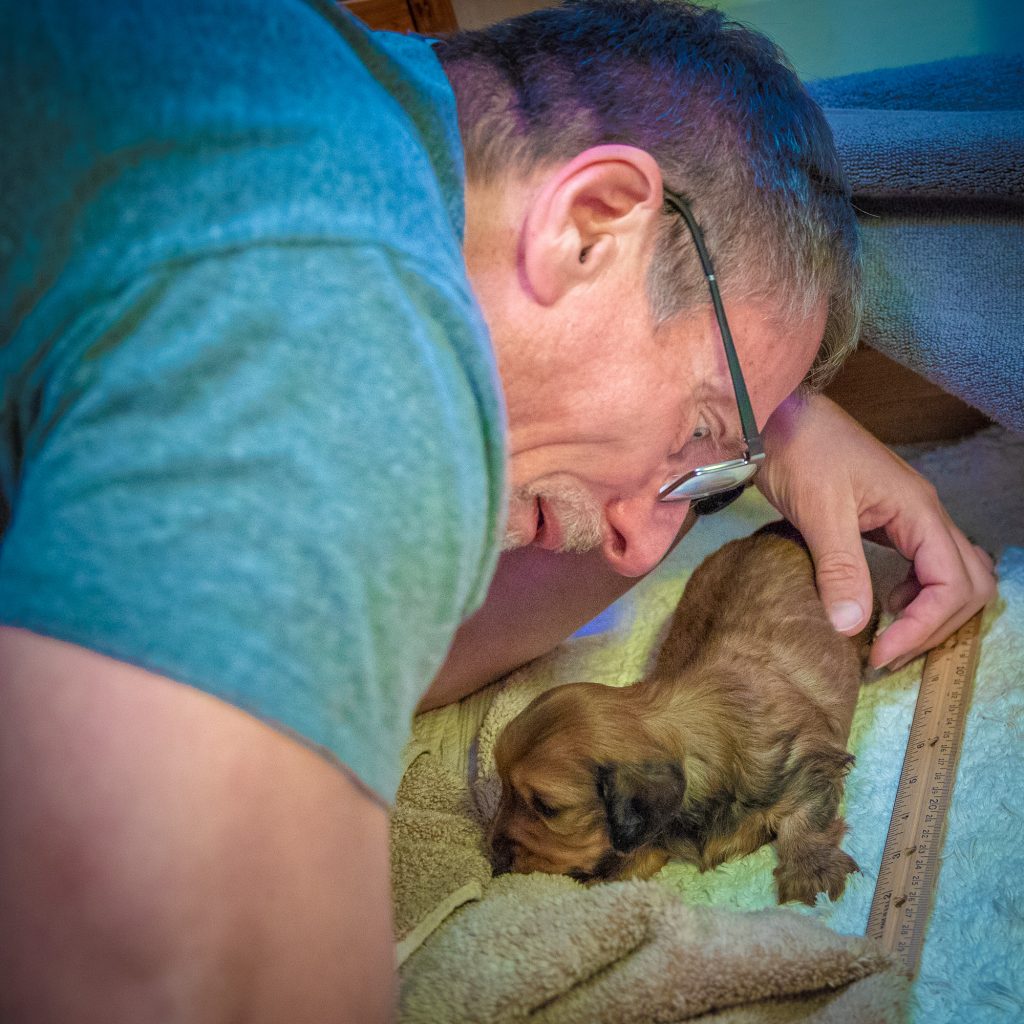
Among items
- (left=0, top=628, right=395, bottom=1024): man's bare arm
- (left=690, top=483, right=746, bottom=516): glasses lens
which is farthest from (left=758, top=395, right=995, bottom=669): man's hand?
(left=0, top=628, right=395, bottom=1024): man's bare arm

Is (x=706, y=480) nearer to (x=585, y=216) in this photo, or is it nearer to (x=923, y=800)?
(x=585, y=216)

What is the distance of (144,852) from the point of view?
578mm

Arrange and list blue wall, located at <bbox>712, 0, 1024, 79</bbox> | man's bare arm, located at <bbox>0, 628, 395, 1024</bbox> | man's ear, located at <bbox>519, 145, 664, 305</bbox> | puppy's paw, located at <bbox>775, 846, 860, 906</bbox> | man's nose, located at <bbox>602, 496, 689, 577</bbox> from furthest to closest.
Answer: blue wall, located at <bbox>712, 0, 1024, 79</bbox> → puppy's paw, located at <bbox>775, 846, 860, 906</bbox> → man's nose, located at <bbox>602, 496, 689, 577</bbox> → man's ear, located at <bbox>519, 145, 664, 305</bbox> → man's bare arm, located at <bbox>0, 628, 395, 1024</bbox>

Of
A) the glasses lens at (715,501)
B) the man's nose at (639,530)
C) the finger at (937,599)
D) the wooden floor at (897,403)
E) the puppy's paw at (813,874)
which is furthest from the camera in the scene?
the wooden floor at (897,403)

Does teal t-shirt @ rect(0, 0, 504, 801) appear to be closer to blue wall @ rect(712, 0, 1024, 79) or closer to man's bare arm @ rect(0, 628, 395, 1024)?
man's bare arm @ rect(0, 628, 395, 1024)

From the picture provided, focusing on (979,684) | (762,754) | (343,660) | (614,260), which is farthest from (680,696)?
(343,660)

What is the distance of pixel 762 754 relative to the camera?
7.39ft

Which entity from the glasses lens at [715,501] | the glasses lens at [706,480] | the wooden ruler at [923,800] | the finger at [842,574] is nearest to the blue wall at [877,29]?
the finger at [842,574]

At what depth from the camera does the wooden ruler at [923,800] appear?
5.52 ft

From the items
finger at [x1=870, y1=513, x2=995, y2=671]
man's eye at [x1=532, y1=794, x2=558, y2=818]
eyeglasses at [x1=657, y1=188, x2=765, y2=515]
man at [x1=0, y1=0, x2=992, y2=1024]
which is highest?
man at [x1=0, y1=0, x2=992, y2=1024]

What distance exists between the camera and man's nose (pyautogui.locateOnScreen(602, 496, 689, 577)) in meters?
1.52

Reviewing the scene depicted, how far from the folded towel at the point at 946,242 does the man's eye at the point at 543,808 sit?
1269 millimetres

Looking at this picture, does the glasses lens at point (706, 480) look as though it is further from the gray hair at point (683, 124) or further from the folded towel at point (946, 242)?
the folded towel at point (946, 242)

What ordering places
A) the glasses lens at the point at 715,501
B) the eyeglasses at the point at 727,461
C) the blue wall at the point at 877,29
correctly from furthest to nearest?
the blue wall at the point at 877,29, the glasses lens at the point at 715,501, the eyeglasses at the point at 727,461
